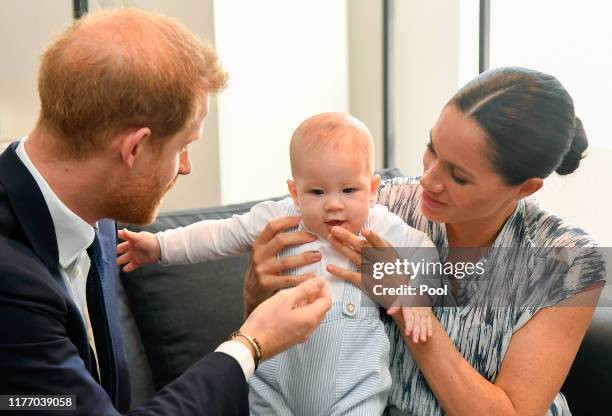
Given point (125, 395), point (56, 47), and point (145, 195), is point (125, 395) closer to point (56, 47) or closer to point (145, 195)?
point (145, 195)

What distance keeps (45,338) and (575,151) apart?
110 cm

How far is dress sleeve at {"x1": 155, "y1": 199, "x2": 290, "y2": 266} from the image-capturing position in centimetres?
178

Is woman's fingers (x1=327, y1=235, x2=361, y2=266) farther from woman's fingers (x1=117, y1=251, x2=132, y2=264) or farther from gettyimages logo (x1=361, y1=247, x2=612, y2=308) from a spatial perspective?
woman's fingers (x1=117, y1=251, x2=132, y2=264)

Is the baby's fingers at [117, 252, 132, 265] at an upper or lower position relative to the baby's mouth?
lower

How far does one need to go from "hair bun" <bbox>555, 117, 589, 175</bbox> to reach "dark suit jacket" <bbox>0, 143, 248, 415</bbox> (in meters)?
0.81

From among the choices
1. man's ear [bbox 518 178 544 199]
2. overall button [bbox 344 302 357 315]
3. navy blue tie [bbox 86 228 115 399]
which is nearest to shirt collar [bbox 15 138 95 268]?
navy blue tie [bbox 86 228 115 399]

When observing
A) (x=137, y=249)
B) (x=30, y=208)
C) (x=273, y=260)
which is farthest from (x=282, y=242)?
(x=30, y=208)

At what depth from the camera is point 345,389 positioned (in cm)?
156

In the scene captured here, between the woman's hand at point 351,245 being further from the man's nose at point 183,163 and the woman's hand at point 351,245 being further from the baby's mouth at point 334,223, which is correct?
the man's nose at point 183,163

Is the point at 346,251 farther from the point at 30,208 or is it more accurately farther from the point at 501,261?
the point at 30,208

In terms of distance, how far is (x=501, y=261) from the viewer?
1653mm

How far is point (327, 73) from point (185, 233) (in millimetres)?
2270

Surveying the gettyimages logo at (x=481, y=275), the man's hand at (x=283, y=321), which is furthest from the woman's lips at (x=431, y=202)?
the man's hand at (x=283, y=321)

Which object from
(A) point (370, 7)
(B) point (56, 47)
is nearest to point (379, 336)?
(B) point (56, 47)
